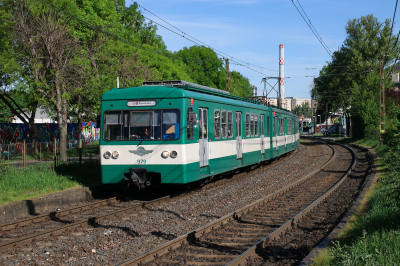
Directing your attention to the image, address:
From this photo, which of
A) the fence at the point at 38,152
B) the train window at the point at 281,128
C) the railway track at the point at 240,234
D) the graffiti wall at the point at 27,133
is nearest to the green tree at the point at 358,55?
the train window at the point at 281,128

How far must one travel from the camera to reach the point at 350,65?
58312 millimetres

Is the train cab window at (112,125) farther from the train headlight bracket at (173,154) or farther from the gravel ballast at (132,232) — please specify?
the gravel ballast at (132,232)

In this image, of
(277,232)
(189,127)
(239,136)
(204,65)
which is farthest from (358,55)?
(277,232)

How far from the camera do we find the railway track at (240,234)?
6461mm

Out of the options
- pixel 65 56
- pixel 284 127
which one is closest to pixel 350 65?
pixel 284 127

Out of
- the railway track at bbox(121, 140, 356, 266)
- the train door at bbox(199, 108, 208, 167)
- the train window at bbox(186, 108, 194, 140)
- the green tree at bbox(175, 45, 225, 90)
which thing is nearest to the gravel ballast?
the railway track at bbox(121, 140, 356, 266)

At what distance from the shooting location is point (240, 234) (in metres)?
8.01

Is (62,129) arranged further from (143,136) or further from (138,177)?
(138,177)

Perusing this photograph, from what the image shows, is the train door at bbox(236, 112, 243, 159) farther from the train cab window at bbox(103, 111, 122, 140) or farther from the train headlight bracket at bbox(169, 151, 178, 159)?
the train cab window at bbox(103, 111, 122, 140)

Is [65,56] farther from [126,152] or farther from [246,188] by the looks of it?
[246,188]

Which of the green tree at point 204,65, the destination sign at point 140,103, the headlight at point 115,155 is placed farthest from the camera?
the green tree at point 204,65

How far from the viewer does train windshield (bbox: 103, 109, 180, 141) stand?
11469 mm

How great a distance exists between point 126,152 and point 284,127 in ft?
53.0

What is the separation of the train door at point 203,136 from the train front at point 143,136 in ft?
4.09
